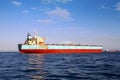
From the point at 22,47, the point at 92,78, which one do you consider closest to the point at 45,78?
the point at 92,78

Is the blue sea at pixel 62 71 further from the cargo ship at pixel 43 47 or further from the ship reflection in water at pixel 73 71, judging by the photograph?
the cargo ship at pixel 43 47

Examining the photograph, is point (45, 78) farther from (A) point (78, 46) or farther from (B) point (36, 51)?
(A) point (78, 46)

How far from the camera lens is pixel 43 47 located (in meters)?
99.0

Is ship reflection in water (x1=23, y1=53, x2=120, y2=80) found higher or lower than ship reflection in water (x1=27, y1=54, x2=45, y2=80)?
lower

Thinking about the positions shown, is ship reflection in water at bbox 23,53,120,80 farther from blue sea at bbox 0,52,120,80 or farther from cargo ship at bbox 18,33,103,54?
cargo ship at bbox 18,33,103,54

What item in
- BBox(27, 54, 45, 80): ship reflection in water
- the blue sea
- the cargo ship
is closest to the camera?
the blue sea

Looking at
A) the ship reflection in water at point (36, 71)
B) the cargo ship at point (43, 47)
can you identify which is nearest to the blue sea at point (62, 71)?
the ship reflection in water at point (36, 71)

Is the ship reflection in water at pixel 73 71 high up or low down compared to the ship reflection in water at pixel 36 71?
down

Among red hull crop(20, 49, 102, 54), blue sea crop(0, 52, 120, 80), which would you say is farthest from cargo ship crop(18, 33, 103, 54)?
blue sea crop(0, 52, 120, 80)

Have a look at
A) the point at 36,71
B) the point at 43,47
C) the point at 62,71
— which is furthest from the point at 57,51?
the point at 62,71

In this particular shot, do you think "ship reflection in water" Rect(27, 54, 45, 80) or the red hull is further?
the red hull

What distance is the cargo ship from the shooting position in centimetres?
9519

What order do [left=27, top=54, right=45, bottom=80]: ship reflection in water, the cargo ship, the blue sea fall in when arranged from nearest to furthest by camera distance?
the blue sea
[left=27, top=54, right=45, bottom=80]: ship reflection in water
the cargo ship

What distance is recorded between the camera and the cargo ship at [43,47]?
95.2 m
